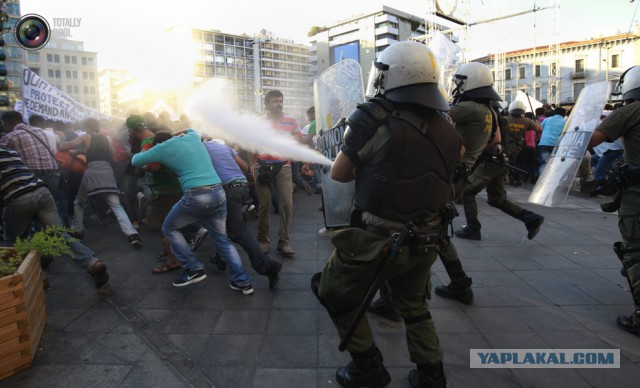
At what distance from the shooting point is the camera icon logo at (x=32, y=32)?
24.5 ft

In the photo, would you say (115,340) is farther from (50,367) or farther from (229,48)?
(229,48)

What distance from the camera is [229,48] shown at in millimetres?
91312

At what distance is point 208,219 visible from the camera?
4.11 metres

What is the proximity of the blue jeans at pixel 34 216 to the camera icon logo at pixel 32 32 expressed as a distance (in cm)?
495

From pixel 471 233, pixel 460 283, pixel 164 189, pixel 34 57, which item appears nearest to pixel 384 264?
pixel 460 283

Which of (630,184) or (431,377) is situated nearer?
(431,377)

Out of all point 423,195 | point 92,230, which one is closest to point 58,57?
point 92,230

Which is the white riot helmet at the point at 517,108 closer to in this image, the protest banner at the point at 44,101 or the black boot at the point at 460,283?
the black boot at the point at 460,283

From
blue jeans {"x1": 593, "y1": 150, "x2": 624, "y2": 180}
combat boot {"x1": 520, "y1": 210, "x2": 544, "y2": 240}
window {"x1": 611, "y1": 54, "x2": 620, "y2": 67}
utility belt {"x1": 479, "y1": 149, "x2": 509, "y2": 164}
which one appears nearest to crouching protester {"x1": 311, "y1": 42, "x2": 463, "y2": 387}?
utility belt {"x1": 479, "y1": 149, "x2": 509, "y2": 164}

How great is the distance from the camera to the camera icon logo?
7475 millimetres

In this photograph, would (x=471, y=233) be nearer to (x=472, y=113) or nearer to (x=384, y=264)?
(x=472, y=113)

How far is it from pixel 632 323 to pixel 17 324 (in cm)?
450

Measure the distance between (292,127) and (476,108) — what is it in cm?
236

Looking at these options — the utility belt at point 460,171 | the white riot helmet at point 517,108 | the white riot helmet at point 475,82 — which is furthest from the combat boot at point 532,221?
the white riot helmet at point 517,108
